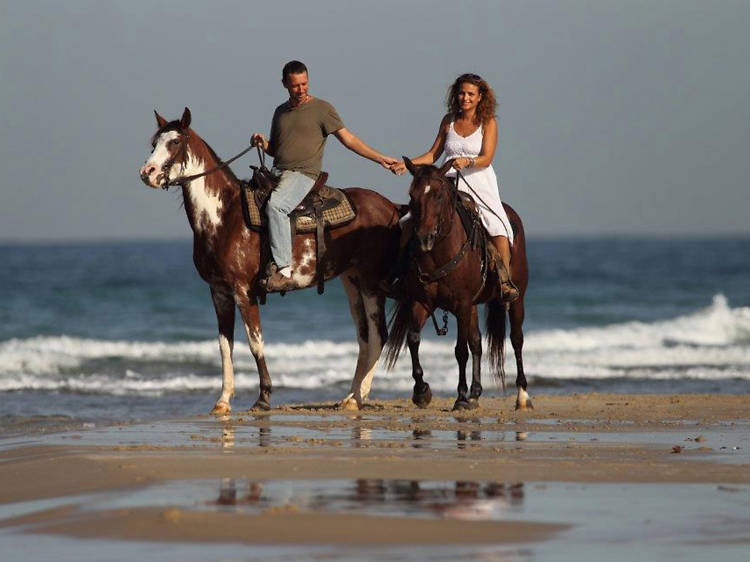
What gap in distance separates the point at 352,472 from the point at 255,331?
3.86 m

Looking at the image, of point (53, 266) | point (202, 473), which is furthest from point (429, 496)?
point (53, 266)

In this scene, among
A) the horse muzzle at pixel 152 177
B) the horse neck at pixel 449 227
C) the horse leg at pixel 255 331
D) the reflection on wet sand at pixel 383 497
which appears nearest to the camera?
the reflection on wet sand at pixel 383 497

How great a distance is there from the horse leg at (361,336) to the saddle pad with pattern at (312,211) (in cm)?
57

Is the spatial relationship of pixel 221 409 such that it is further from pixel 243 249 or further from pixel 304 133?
pixel 304 133

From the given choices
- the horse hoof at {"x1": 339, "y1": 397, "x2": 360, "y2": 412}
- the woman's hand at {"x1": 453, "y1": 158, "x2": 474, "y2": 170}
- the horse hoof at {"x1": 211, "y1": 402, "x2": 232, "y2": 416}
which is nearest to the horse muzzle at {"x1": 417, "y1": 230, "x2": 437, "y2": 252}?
the woman's hand at {"x1": 453, "y1": 158, "x2": 474, "y2": 170}

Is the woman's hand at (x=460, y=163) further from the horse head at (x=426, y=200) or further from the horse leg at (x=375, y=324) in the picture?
the horse leg at (x=375, y=324)

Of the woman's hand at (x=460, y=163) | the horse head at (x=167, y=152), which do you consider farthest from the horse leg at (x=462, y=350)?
the horse head at (x=167, y=152)

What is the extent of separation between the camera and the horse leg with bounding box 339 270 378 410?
11.4m

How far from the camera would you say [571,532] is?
225 inches

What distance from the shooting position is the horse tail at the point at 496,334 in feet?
39.1

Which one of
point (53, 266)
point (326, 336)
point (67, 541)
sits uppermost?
point (53, 266)

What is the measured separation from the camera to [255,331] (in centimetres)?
1105

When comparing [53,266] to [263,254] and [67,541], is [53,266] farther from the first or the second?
[67,541]

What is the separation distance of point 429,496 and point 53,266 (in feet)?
194
